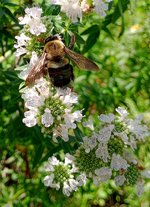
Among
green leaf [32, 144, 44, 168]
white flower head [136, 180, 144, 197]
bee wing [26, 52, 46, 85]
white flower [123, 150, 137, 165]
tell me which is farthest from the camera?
green leaf [32, 144, 44, 168]

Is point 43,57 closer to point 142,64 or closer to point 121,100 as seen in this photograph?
point 121,100

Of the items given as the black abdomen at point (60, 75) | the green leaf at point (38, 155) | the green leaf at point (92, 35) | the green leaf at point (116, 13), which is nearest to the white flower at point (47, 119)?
the black abdomen at point (60, 75)

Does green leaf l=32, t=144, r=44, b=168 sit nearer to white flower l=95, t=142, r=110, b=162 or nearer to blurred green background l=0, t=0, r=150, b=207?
blurred green background l=0, t=0, r=150, b=207

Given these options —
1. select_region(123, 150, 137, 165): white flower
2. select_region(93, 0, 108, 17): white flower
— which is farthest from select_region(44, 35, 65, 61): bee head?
select_region(123, 150, 137, 165): white flower

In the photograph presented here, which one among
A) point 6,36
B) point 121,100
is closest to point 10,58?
point 6,36

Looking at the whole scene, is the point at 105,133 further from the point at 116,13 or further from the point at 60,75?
the point at 116,13

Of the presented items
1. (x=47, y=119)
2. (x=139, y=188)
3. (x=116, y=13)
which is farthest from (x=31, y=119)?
(x=116, y=13)
